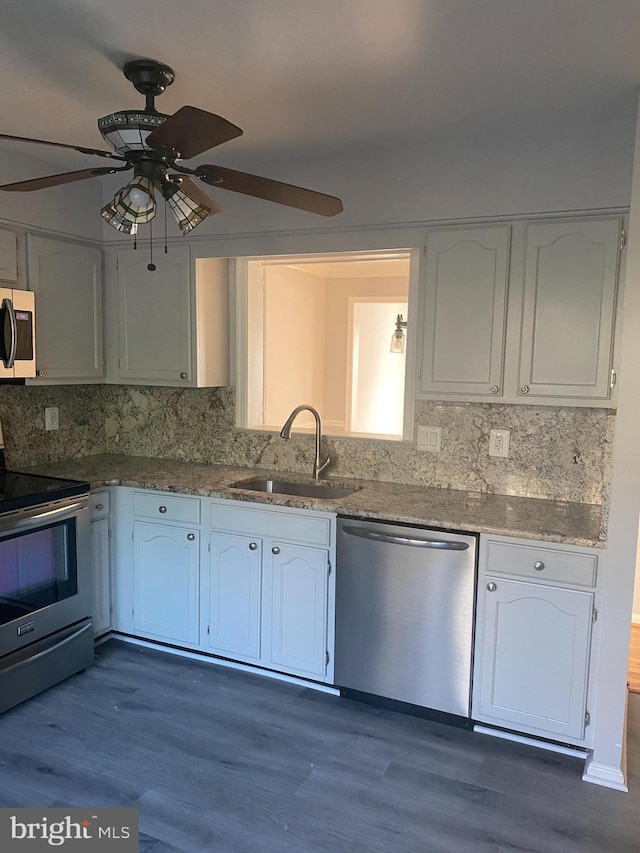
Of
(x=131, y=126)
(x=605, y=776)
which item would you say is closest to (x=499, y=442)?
(x=605, y=776)

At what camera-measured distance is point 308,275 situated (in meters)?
4.84

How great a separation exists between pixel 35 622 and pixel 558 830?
216cm

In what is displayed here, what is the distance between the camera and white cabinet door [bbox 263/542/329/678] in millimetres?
2785

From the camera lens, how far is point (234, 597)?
2.98 m

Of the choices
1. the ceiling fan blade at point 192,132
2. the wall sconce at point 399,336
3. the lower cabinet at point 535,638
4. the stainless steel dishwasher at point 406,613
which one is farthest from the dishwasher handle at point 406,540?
the wall sconce at point 399,336

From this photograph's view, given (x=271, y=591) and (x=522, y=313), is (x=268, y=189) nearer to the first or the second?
(x=522, y=313)

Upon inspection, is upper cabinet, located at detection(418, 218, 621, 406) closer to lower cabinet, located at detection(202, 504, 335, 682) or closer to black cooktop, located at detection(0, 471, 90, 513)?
lower cabinet, located at detection(202, 504, 335, 682)

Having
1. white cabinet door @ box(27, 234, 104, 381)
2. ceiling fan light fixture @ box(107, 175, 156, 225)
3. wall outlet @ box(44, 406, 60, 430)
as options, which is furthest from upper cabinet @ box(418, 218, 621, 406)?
wall outlet @ box(44, 406, 60, 430)

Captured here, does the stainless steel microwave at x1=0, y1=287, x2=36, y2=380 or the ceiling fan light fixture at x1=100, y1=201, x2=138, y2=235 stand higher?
the ceiling fan light fixture at x1=100, y1=201, x2=138, y2=235

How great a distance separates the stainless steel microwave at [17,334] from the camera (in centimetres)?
291

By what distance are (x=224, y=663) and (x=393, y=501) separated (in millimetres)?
1175

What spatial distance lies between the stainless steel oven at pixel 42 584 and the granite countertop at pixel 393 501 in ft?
0.88

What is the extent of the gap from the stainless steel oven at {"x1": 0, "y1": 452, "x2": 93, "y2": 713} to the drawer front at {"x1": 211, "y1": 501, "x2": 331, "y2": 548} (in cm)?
66

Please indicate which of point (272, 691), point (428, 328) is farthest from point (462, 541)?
point (272, 691)
